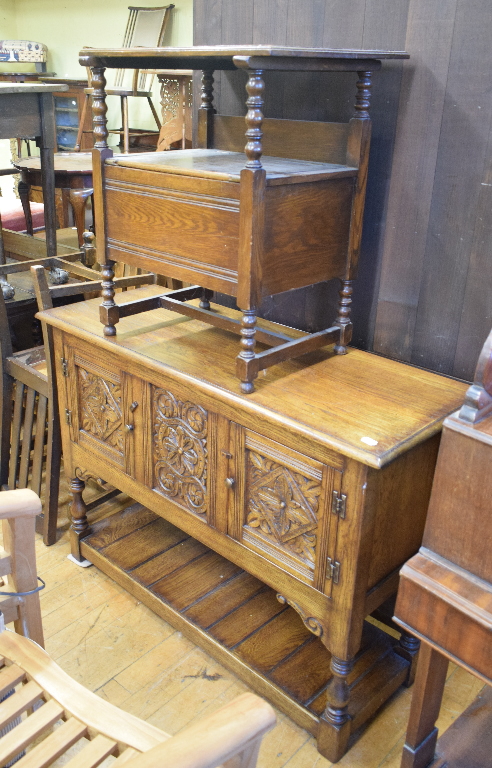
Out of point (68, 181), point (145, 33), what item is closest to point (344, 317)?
point (68, 181)

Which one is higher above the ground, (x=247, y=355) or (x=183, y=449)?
(x=247, y=355)

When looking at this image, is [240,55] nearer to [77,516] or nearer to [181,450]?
[181,450]

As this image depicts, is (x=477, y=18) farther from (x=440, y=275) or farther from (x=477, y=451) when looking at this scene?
(x=477, y=451)

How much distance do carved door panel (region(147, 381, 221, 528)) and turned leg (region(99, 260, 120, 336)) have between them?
248 mm

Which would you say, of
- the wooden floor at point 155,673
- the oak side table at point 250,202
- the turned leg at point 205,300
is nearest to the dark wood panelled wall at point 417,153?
the oak side table at point 250,202

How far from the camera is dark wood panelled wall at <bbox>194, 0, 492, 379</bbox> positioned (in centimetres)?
157

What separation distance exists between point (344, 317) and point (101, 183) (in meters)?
0.79

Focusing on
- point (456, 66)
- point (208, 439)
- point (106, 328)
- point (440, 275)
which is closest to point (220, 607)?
point (208, 439)

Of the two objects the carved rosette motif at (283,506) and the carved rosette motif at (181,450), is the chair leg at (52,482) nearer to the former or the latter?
the carved rosette motif at (181,450)

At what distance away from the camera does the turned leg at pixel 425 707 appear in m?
1.35

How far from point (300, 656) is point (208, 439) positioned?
0.73 meters

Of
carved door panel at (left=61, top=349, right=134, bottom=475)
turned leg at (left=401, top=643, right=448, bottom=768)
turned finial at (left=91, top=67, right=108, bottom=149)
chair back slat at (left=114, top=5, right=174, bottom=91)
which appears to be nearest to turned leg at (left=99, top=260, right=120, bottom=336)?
carved door panel at (left=61, top=349, right=134, bottom=475)

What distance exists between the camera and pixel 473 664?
114cm

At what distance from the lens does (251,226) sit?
1458 millimetres
